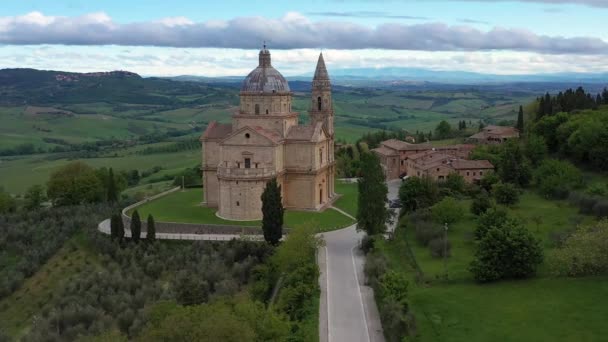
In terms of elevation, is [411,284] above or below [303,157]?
below

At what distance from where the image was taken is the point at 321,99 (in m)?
63.5

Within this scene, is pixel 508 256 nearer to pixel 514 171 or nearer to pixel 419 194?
pixel 419 194

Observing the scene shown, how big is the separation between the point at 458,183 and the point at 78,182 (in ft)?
131

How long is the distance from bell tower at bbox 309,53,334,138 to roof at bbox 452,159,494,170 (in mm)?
15424

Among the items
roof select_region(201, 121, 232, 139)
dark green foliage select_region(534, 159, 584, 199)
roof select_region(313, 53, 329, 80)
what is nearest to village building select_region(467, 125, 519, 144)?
dark green foliage select_region(534, 159, 584, 199)

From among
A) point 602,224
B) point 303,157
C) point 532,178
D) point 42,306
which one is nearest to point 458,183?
point 532,178

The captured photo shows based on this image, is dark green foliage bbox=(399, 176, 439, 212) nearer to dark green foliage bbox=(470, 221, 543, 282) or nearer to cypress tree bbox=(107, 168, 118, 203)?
dark green foliage bbox=(470, 221, 543, 282)

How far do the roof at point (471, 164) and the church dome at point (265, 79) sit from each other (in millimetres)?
21858

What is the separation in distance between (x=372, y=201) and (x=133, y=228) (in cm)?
1916

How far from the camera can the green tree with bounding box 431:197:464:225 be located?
165 ft

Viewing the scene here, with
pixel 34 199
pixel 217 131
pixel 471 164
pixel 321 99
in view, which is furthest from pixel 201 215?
pixel 471 164

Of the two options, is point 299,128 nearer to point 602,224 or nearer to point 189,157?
point 602,224

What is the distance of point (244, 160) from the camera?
5672 centimetres

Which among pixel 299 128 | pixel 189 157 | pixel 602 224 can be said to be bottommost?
pixel 189 157
